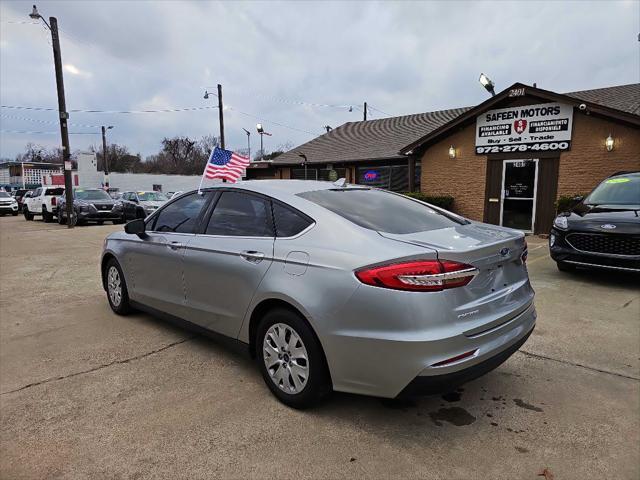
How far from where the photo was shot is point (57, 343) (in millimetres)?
4172

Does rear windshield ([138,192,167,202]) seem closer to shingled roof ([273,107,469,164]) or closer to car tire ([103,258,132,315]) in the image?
shingled roof ([273,107,469,164])

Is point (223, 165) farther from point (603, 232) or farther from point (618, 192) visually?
point (618, 192)

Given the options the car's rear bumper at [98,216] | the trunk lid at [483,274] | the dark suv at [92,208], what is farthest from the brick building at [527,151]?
the dark suv at [92,208]

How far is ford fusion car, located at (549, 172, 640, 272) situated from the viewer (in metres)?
5.80

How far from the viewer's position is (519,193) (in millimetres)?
12820

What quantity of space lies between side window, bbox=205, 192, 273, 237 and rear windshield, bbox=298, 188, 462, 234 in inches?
12.8

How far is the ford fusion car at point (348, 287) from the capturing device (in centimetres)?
238

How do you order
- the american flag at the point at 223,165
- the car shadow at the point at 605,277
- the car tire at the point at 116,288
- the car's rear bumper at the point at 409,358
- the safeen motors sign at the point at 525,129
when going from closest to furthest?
the car's rear bumper at the point at 409,358 → the car tire at the point at 116,288 → the car shadow at the point at 605,277 → the american flag at the point at 223,165 → the safeen motors sign at the point at 525,129

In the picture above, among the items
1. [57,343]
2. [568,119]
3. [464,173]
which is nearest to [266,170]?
[464,173]

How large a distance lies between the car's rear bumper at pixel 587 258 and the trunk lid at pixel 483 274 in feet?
12.1

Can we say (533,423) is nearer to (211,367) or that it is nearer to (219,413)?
(219,413)

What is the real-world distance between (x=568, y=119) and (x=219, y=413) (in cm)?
1215

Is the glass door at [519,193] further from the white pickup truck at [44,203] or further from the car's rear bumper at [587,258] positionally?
the white pickup truck at [44,203]

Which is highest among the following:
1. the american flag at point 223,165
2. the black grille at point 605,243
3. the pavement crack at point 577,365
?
the american flag at point 223,165
